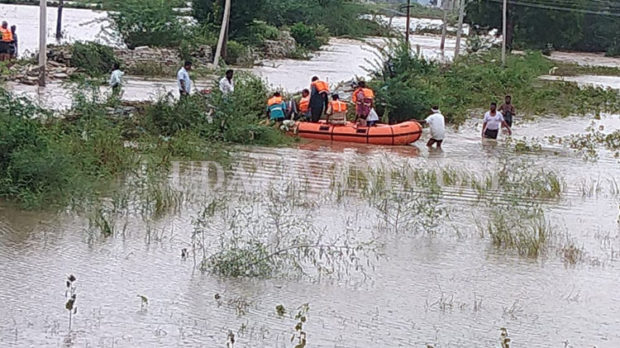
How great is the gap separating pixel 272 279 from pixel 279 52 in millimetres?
42587

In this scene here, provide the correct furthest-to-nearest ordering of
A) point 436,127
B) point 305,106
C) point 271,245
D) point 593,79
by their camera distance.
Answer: point 593,79 → point 305,106 → point 436,127 → point 271,245

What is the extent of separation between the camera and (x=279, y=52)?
52.3m

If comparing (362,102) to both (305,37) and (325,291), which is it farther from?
(305,37)

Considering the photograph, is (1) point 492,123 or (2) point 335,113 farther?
(1) point 492,123

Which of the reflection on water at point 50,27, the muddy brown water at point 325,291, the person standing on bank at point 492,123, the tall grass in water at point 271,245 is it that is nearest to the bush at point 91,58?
the reflection on water at point 50,27

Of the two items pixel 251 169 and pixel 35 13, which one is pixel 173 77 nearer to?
pixel 251 169

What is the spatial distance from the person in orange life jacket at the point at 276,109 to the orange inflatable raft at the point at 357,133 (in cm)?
43

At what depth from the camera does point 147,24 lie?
39.5 meters

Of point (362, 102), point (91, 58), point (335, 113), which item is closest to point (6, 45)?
point (91, 58)

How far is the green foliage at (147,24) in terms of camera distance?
→ 3953cm

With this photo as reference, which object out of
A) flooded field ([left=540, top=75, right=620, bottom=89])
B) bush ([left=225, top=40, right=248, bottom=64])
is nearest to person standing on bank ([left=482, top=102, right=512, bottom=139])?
bush ([left=225, top=40, right=248, bottom=64])

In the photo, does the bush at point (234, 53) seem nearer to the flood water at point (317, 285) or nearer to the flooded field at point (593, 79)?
the flooded field at point (593, 79)

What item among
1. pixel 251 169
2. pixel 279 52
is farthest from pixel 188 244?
pixel 279 52

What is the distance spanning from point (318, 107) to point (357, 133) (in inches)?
45.3
